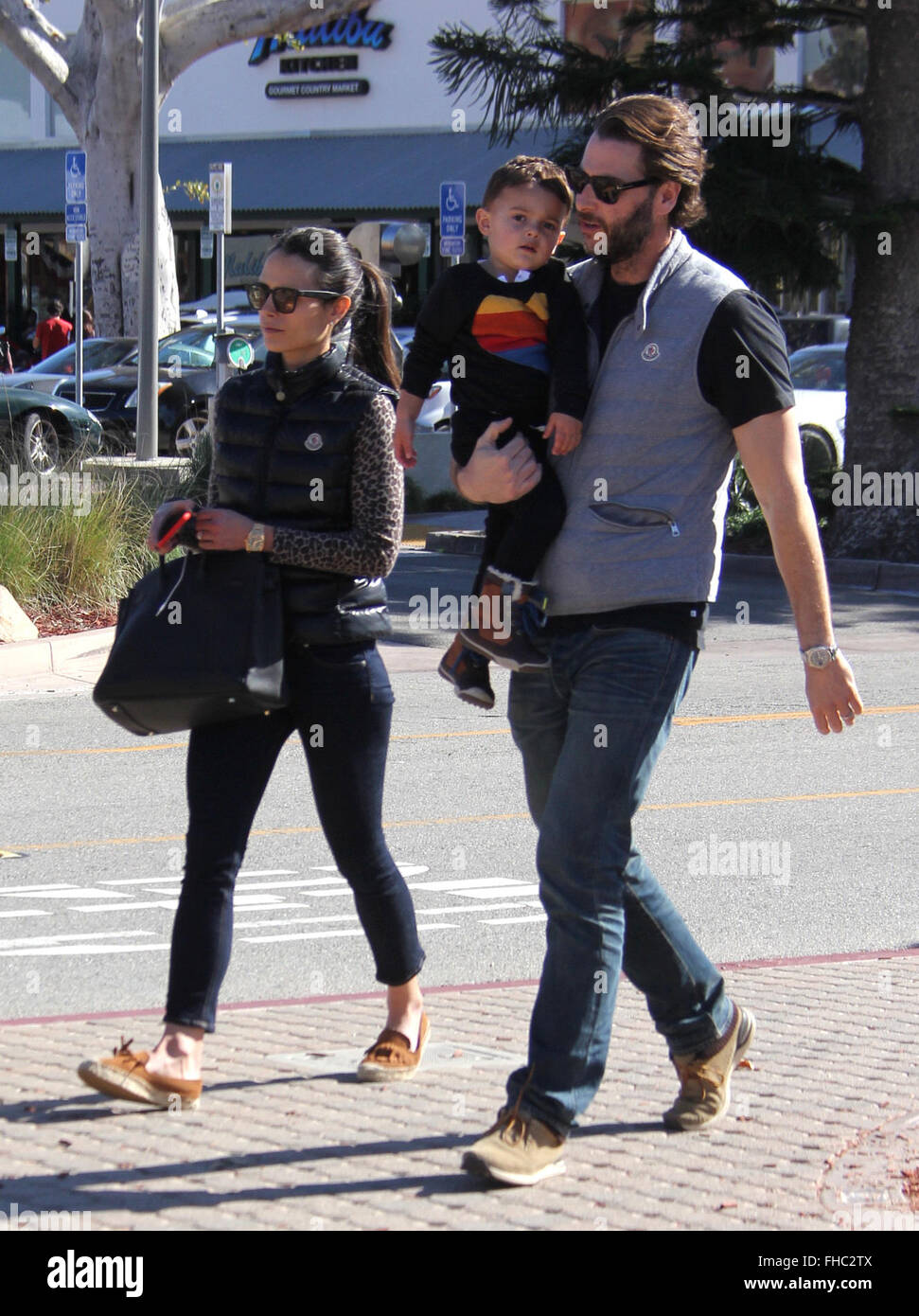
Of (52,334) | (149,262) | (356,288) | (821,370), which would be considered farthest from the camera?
(52,334)

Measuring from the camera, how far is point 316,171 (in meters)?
40.5

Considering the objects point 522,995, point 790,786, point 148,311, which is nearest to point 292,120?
point 148,311

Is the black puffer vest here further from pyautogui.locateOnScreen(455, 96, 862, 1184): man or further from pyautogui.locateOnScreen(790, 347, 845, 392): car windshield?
pyautogui.locateOnScreen(790, 347, 845, 392): car windshield

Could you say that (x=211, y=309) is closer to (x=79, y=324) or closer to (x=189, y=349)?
(x=189, y=349)

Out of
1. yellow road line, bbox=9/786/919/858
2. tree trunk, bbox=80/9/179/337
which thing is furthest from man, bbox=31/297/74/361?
yellow road line, bbox=9/786/919/858

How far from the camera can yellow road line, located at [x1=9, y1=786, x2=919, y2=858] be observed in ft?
24.8

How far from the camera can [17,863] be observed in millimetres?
7215

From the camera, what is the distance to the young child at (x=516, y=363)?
394cm

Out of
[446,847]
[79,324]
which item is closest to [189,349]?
[79,324]

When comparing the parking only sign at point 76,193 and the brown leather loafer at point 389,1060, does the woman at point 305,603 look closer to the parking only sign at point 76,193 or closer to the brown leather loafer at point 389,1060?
the brown leather loafer at point 389,1060

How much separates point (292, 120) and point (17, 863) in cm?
3747

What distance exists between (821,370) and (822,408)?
139cm

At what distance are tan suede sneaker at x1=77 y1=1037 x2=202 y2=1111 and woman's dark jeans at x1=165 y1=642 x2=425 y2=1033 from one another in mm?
133
